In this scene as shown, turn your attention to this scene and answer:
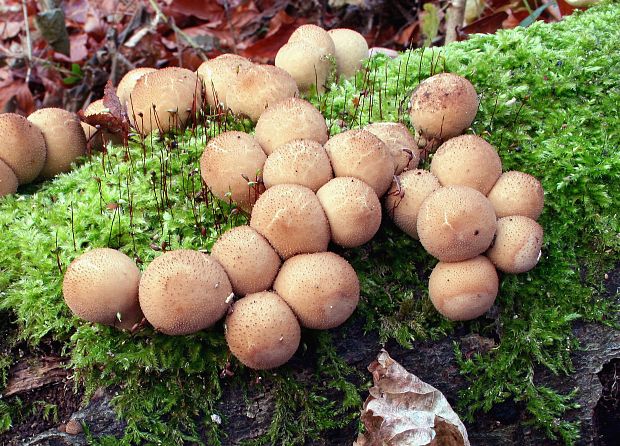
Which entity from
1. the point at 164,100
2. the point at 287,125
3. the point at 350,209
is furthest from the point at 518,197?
the point at 164,100

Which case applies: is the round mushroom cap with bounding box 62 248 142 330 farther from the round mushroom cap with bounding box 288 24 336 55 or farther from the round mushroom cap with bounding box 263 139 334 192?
the round mushroom cap with bounding box 288 24 336 55

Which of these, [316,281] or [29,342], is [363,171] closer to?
[316,281]

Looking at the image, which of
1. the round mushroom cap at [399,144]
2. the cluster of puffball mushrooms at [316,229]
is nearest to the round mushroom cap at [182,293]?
the cluster of puffball mushrooms at [316,229]

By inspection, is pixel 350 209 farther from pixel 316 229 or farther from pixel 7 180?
pixel 7 180

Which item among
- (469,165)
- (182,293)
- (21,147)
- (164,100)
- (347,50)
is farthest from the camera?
(347,50)

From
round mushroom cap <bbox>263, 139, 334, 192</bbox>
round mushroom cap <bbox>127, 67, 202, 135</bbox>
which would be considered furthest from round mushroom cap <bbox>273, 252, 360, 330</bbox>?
round mushroom cap <bbox>127, 67, 202, 135</bbox>

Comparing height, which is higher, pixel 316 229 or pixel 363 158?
pixel 363 158

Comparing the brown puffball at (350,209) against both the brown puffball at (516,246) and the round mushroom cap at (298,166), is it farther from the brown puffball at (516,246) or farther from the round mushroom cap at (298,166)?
the brown puffball at (516,246)

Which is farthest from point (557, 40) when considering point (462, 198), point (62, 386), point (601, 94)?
point (62, 386)
